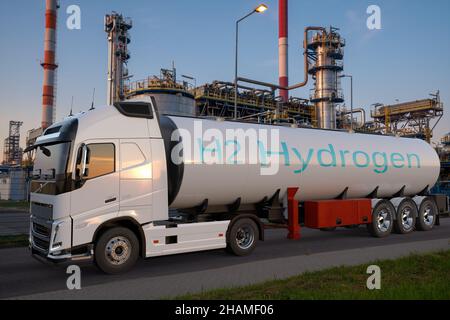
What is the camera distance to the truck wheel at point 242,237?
1016cm

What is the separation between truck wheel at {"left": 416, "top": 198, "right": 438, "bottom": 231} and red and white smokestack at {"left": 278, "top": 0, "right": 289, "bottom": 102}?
32.6 metres

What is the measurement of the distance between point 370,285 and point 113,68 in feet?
158

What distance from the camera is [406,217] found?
14500mm

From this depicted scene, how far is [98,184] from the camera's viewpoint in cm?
818

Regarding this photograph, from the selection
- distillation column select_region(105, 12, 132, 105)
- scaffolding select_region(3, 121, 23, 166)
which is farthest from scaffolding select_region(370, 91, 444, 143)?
scaffolding select_region(3, 121, 23, 166)

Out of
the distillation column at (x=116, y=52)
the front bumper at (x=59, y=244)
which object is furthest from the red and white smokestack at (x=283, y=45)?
the front bumper at (x=59, y=244)

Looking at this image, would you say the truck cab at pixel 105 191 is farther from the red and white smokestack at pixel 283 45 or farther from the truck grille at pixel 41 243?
the red and white smokestack at pixel 283 45

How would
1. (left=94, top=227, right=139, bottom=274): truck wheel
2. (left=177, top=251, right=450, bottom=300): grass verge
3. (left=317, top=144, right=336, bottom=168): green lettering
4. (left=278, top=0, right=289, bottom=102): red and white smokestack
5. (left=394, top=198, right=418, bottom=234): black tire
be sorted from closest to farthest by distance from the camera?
(left=177, top=251, right=450, bottom=300): grass verge < (left=94, top=227, right=139, bottom=274): truck wheel < (left=317, top=144, right=336, bottom=168): green lettering < (left=394, top=198, right=418, bottom=234): black tire < (left=278, top=0, right=289, bottom=102): red and white smokestack

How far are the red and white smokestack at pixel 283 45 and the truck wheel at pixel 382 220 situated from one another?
112 feet

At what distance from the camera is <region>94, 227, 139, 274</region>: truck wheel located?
8.17 meters

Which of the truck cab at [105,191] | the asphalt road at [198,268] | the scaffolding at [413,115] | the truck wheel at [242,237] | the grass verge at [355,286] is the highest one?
the scaffolding at [413,115]

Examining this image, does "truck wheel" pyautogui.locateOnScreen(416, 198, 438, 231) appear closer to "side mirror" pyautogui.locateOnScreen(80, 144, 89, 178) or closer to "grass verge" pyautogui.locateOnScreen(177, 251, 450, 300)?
"grass verge" pyautogui.locateOnScreen(177, 251, 450, 300)
